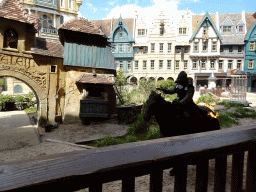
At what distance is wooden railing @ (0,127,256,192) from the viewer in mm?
730

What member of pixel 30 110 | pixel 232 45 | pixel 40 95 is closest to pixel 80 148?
pixel 40 95

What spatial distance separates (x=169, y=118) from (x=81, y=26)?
411 inches

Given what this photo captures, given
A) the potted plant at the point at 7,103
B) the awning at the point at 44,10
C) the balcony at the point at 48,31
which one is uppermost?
the awning at the point at 44,10

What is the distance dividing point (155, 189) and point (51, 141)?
28.4ft

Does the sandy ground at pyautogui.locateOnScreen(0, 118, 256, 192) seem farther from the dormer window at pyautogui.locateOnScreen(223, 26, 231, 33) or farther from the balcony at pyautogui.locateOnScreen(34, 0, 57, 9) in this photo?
the dormer window at pyautogui.locateOnScreen(223, 26, 231, 33)

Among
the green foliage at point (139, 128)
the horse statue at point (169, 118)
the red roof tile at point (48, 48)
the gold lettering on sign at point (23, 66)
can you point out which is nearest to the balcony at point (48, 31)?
the red roof tile at point (48, 48)

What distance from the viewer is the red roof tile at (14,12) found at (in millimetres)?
10227

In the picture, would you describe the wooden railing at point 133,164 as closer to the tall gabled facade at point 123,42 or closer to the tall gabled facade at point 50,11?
the tall gabled facade at point 50,11

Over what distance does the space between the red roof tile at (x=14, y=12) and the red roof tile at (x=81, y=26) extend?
5.98 ft

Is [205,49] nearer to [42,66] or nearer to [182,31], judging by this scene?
[182,31]

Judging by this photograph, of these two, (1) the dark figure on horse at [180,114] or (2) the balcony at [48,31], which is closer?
(1) the dark figure on horse at [180,114]

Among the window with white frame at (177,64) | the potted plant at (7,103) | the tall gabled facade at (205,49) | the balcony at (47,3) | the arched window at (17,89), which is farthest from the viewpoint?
the window with white frame at (177,64)

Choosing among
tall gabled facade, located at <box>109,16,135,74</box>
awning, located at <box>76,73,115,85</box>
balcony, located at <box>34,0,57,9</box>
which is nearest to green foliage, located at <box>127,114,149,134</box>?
awning, located at <box>76,73,115,85</box>

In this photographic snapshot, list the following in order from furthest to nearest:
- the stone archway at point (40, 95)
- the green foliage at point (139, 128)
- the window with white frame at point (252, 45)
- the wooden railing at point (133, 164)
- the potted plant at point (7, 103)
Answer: the window with white frame at point (252, 45)
the potted plant at point (7, 103)
the stone archway at point (40, 95)
the green foliage at point (139, 128)
the wooden railing at point (133, 164)
